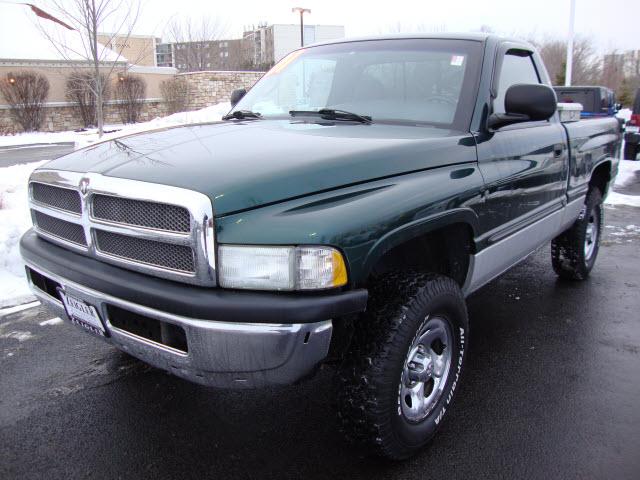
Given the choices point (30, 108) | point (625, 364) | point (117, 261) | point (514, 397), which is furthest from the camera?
point (30, 108)

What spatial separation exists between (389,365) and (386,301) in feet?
0.88

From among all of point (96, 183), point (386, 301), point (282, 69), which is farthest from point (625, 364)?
point (96, 183)

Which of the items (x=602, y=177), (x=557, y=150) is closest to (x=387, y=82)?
(x=557, y=150)

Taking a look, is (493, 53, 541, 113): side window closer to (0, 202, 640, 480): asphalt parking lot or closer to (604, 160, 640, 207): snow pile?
(0, 202, 640, 480): asphalt parking lot

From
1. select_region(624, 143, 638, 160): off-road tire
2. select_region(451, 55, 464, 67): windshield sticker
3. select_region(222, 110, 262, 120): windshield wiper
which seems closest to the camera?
select_region(451, 55, 464, 67): windshield sticker

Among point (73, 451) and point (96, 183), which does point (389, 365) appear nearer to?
point (96, 183)

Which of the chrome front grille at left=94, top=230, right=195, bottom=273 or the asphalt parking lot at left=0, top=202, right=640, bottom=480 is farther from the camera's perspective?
the asphalt parking lot at left=0, top=202, right=640, bottom=480

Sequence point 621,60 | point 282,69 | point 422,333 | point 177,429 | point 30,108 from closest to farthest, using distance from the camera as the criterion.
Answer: point 422,333, point 177,429, point 282,69, point 30,108, point 621,60

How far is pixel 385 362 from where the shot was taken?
2.22 m

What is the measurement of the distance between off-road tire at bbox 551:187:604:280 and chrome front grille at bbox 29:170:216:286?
3823 millimetres

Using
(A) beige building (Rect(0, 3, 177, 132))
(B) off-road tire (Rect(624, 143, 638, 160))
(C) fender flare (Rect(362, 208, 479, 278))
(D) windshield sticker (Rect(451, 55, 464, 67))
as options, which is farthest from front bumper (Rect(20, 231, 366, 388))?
(A) beige building (Rect(0, 3, 177, 132))

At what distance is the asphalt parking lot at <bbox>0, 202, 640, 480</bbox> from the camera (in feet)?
8.24

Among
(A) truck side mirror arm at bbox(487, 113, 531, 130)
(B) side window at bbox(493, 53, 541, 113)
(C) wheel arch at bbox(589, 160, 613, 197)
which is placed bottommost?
(C) wheel arch at bbox(589, 160, 613, 197)

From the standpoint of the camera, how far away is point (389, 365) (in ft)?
7.29
